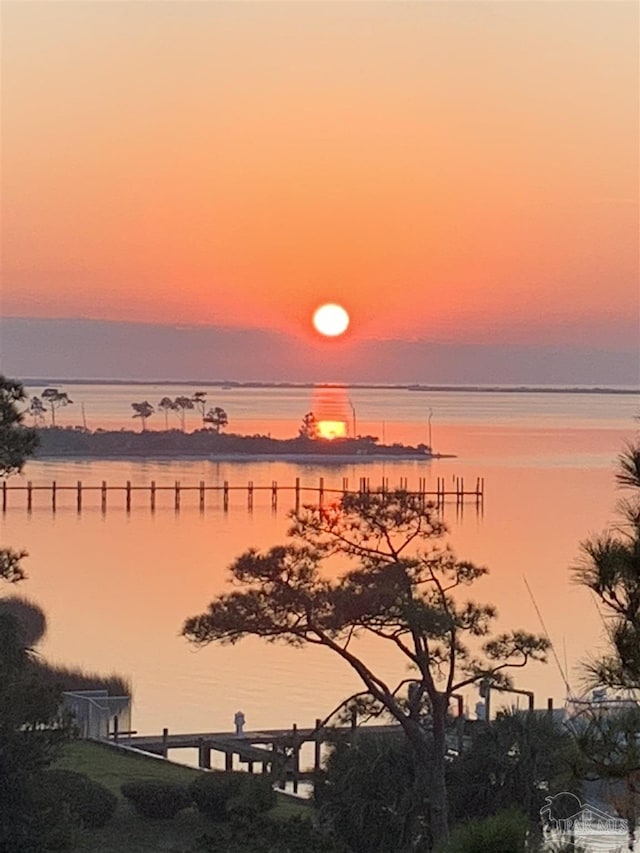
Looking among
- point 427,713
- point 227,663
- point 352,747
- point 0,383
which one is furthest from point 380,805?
point 227,663

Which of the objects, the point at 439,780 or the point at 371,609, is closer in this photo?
the point at 439,780

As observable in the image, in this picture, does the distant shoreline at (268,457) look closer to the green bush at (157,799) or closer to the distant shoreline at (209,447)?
the distant shoreline at (209,447)

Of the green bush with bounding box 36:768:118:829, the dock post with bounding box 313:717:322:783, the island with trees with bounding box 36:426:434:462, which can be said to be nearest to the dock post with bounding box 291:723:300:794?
the dock post with bounding box 313:717:322:783

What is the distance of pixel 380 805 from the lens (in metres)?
17.2

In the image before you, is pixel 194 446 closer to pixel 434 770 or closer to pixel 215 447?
pixel 215 447

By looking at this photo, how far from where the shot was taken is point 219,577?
52.7 m

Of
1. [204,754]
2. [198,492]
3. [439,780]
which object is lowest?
[204,754]

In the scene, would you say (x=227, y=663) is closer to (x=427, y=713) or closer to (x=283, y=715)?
(x=283, y=715)

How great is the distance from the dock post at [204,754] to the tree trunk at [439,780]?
790cm

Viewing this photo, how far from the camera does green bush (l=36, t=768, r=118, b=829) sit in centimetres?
1733

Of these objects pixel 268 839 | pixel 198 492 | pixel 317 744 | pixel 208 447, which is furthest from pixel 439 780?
pixel 208 447

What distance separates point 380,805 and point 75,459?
12189 cm

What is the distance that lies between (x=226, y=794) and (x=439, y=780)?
2.84m

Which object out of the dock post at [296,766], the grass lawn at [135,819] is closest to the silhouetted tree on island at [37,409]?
the dock post at [296,766]
